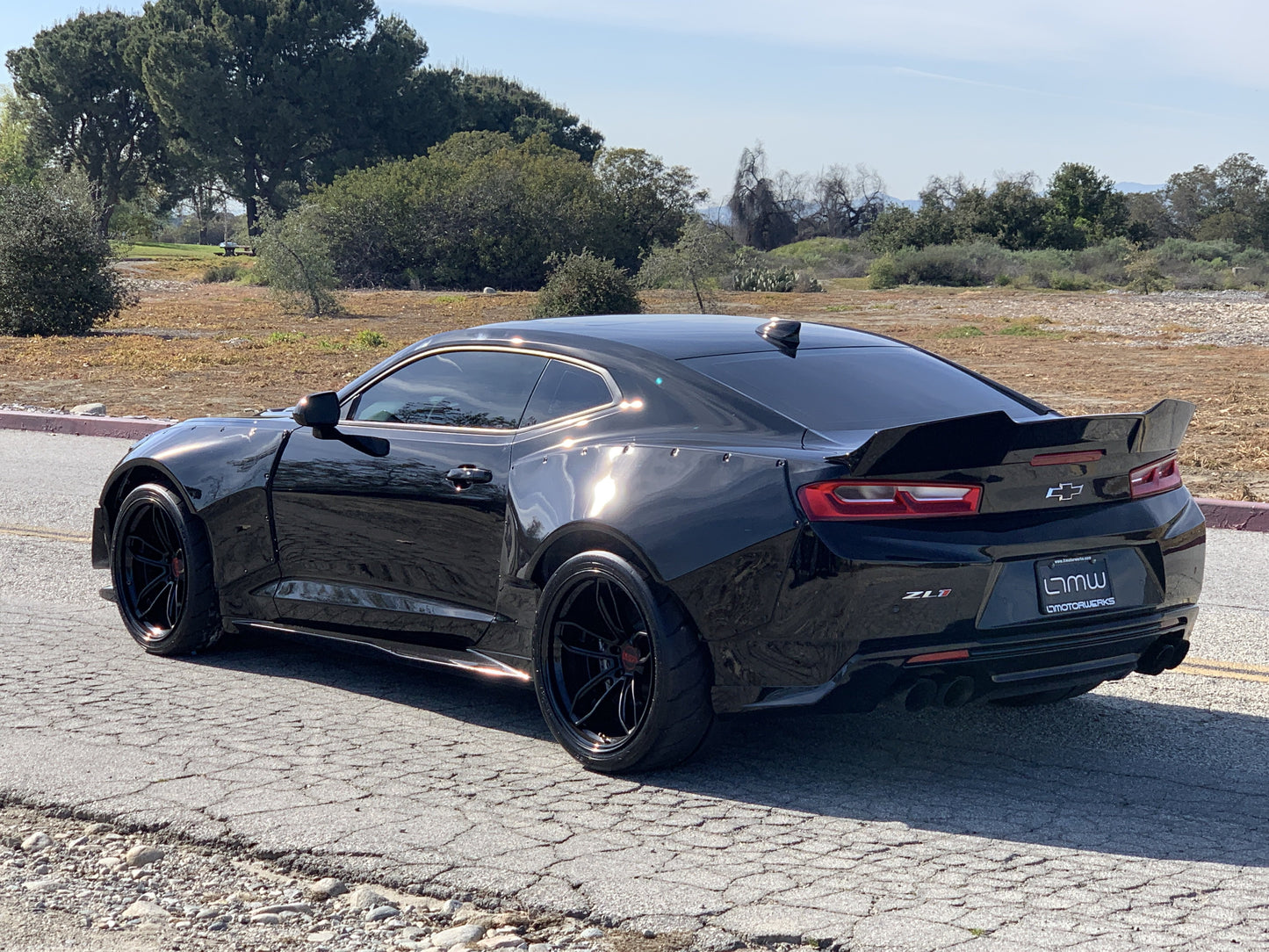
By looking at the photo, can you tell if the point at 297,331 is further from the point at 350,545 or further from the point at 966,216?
the point at 966,216

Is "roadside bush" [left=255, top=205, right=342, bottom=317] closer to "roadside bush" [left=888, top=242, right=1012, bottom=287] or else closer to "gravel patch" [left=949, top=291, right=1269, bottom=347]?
Answer: "gravel patch" [left=949, top=291, right=1269, bottom=347]

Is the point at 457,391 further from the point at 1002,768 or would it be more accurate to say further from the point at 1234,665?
the point at 1234,665

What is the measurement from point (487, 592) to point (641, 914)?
5.93 feet

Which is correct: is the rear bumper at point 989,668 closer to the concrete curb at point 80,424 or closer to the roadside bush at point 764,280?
the concrete curb at point 80,424

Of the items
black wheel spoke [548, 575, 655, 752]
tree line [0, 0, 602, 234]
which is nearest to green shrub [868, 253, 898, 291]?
tree line [0, 0, 602, 234]

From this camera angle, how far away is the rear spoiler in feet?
13.7

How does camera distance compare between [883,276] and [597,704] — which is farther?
[883,276]

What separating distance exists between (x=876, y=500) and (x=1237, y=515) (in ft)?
23.2

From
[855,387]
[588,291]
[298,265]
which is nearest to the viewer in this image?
[855,387]

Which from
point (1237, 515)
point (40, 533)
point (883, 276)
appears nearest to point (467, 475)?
point (40, 533)

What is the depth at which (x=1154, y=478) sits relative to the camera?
4785mm

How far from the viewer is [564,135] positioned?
3927 inches

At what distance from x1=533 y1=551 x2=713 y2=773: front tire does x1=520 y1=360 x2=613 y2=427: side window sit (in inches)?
24.8

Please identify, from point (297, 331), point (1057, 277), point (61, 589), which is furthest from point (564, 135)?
point (61, 589)
